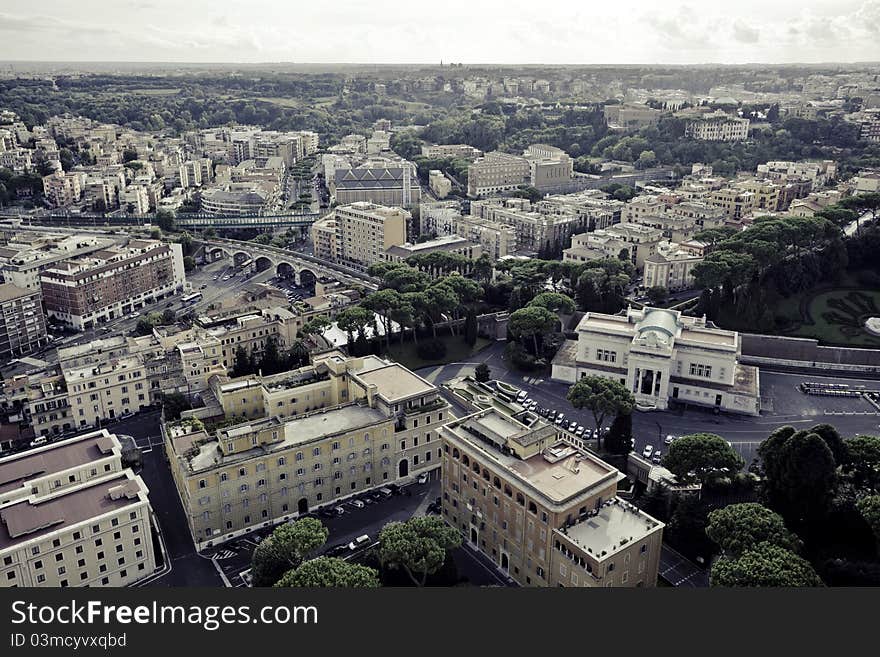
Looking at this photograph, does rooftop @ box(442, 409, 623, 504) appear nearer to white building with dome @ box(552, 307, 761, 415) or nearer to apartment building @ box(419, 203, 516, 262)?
white building with dome @ box(552, 307, 761, 415)

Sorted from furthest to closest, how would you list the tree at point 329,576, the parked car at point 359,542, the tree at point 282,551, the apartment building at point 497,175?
the apartment building at point 497,175
the parked car at point 359,542
the tree at point 282,551
the tree at point 329,576

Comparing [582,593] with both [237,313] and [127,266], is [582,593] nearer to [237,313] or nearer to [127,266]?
[237,313]

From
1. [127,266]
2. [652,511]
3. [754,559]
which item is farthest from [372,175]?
[754,559]

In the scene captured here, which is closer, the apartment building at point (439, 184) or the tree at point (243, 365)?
the tree at point (243, 365)

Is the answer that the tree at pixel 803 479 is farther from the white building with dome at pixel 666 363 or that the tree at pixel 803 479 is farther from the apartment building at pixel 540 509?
the white building with dome at pixel 666 363

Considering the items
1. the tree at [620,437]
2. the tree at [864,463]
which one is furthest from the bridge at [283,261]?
the tree at [864,463]
